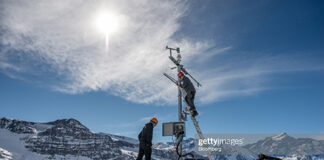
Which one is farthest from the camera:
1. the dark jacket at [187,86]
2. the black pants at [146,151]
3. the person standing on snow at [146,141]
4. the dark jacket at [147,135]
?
the dark jacket at [187,86]

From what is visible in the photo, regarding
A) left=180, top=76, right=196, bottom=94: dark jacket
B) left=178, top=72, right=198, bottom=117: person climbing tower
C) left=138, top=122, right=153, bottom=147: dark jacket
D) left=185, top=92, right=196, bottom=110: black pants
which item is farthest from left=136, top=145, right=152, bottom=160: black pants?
left=180, top=76, right=196, bottom=94: dark jacket

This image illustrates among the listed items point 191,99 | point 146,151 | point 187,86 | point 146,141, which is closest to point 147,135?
point 146,141

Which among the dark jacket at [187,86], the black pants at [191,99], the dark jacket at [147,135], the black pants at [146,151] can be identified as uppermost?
the dark jacket at [187,86]

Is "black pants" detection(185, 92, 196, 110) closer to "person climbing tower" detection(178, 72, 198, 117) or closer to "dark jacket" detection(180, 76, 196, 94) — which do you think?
"person climbing tower" detection(178, 72, 198, 117)

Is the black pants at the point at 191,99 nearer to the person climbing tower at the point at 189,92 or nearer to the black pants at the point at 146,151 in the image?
the person climbing tower at the point at 189,92

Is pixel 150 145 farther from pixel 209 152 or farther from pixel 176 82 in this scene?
pixel 176 82

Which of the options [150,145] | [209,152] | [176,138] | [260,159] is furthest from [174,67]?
[260,159]

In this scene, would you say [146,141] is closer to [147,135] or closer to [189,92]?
[147,135]

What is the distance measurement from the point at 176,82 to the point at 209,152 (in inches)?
202

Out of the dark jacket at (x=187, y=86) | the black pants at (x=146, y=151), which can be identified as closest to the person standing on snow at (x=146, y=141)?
the black pants at (x=146, y=151)

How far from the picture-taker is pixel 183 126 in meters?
11.0

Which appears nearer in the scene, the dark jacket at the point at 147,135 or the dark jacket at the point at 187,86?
the dark jacket at the point at 147,135

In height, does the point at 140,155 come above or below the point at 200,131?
below

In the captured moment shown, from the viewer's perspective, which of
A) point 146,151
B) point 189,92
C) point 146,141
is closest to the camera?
point 146,151
